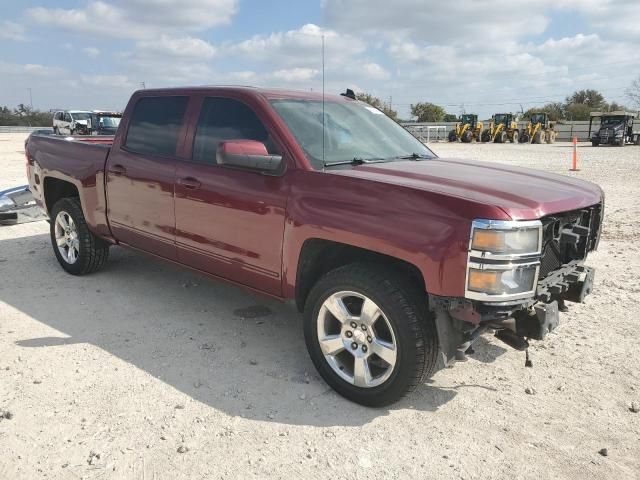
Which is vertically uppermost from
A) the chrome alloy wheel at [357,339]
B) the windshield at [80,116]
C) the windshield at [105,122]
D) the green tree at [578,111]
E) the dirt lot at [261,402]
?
the green tree at [578,111]

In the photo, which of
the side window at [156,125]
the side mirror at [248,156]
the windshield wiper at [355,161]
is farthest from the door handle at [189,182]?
the windshield wiper at [355,161]

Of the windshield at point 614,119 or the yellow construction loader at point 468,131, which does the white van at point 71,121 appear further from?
the windshield at point 614,119

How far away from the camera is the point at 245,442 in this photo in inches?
115

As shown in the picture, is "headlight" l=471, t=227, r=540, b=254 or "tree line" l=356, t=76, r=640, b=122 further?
"tree line" l=356, t=76, r=640, b=122

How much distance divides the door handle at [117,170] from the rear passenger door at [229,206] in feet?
2.81

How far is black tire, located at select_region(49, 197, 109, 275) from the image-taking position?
5488 millimetres

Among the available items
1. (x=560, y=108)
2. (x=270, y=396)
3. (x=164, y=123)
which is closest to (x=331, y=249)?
(x=270, y=396)

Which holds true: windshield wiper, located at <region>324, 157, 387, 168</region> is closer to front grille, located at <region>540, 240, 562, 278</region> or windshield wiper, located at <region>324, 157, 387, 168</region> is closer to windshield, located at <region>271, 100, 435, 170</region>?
windshield, located at <region>271, 100, 435, 170</region>

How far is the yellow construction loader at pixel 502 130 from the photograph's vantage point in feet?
138

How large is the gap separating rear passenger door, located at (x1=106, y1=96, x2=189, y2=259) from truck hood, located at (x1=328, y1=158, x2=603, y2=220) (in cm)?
166

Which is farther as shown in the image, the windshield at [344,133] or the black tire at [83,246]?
the black tire at [83,246]

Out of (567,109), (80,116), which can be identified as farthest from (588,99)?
(80,116)

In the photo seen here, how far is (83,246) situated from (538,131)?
41.4 m

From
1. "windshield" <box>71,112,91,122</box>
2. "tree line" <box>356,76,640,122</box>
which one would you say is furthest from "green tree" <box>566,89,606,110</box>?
"windshield" <box>71,112,91,122</box>
